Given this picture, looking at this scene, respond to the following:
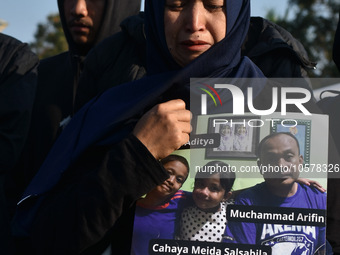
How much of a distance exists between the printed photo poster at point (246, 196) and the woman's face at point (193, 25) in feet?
0.96

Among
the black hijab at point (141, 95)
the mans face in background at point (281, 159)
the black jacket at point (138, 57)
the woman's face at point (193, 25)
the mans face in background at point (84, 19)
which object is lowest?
the mans face in background at point (281, 159)

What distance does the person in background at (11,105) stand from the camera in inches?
108

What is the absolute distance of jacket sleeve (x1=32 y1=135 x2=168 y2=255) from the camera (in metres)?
1.72

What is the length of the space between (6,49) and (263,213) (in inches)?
66.8

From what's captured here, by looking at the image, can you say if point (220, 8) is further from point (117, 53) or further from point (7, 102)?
point (7, 102)

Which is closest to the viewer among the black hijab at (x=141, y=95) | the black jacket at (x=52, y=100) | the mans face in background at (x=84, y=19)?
the black hijab at (x=141, y=95)

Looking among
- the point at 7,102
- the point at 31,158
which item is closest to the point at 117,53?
the point at 7,102

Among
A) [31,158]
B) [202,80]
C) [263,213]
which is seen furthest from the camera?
[31,158]

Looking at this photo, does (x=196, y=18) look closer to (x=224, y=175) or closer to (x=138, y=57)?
(x=224, y=175)

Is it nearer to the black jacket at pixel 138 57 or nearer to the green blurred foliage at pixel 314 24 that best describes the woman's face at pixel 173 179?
the black jacket at pixel 138 57

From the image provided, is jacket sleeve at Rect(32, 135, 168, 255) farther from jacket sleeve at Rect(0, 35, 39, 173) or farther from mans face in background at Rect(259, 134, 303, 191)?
jacket sleeve at Rect(0, 35, 39, 173)

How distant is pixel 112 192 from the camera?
5.65ft

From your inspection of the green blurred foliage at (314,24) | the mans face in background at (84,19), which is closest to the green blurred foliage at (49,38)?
the green blurred foliage at (314,24)

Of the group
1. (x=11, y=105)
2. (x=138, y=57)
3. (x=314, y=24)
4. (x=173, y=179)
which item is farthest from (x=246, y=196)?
(x=314, y=24)
